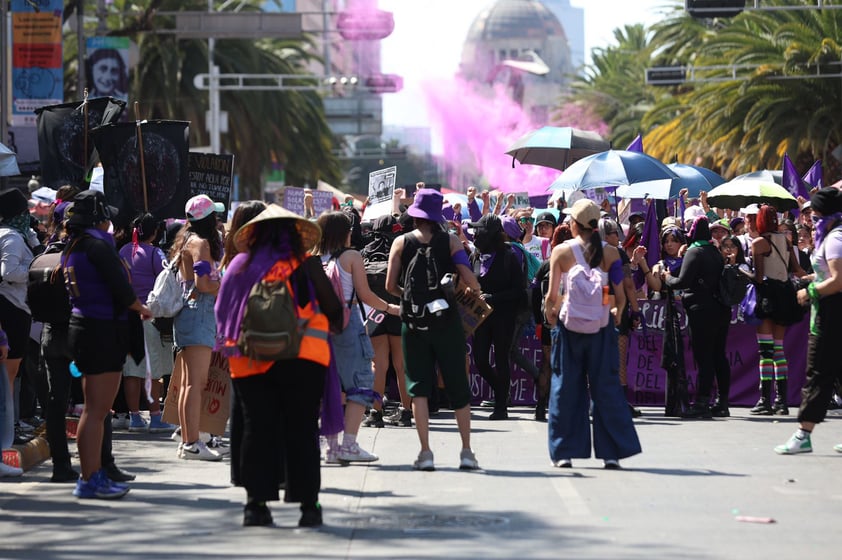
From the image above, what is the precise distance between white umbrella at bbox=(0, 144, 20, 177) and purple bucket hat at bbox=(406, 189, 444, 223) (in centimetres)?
598

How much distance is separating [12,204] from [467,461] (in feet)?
11.8

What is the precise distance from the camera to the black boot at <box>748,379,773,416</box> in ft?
46.3

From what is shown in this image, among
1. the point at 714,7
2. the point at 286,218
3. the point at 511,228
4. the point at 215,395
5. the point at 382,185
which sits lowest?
the point at 215,395

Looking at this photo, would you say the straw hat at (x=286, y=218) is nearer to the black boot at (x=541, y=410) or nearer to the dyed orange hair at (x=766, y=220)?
the black boot at (x=541, y=410)

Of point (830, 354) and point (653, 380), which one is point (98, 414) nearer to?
point (830, 354)

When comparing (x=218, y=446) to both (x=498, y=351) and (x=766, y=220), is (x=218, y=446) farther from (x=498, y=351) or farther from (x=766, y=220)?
(x=766, y=220)

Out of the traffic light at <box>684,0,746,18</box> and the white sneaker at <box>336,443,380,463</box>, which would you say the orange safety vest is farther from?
the traffic light at <box>684,0,746,18</box>

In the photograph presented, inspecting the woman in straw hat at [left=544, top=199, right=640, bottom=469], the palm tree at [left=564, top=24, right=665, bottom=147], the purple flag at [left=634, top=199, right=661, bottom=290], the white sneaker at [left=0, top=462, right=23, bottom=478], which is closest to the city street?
the white sneaker at [left=0, top=462, right=23, bottom=478]

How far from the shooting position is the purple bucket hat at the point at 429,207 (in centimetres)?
995

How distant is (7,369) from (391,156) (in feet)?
463

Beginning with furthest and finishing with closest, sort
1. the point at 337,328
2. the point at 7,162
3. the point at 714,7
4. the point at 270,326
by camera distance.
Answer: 1. the point at 714,7
2. the point at 7,162
3. the point at 337,328
4. the point at 270,326

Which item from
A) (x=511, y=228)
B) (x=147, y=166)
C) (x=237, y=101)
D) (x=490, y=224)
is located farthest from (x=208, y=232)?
(x=237, y=101)

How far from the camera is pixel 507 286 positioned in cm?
1373

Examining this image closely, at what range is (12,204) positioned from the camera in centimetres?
1043
